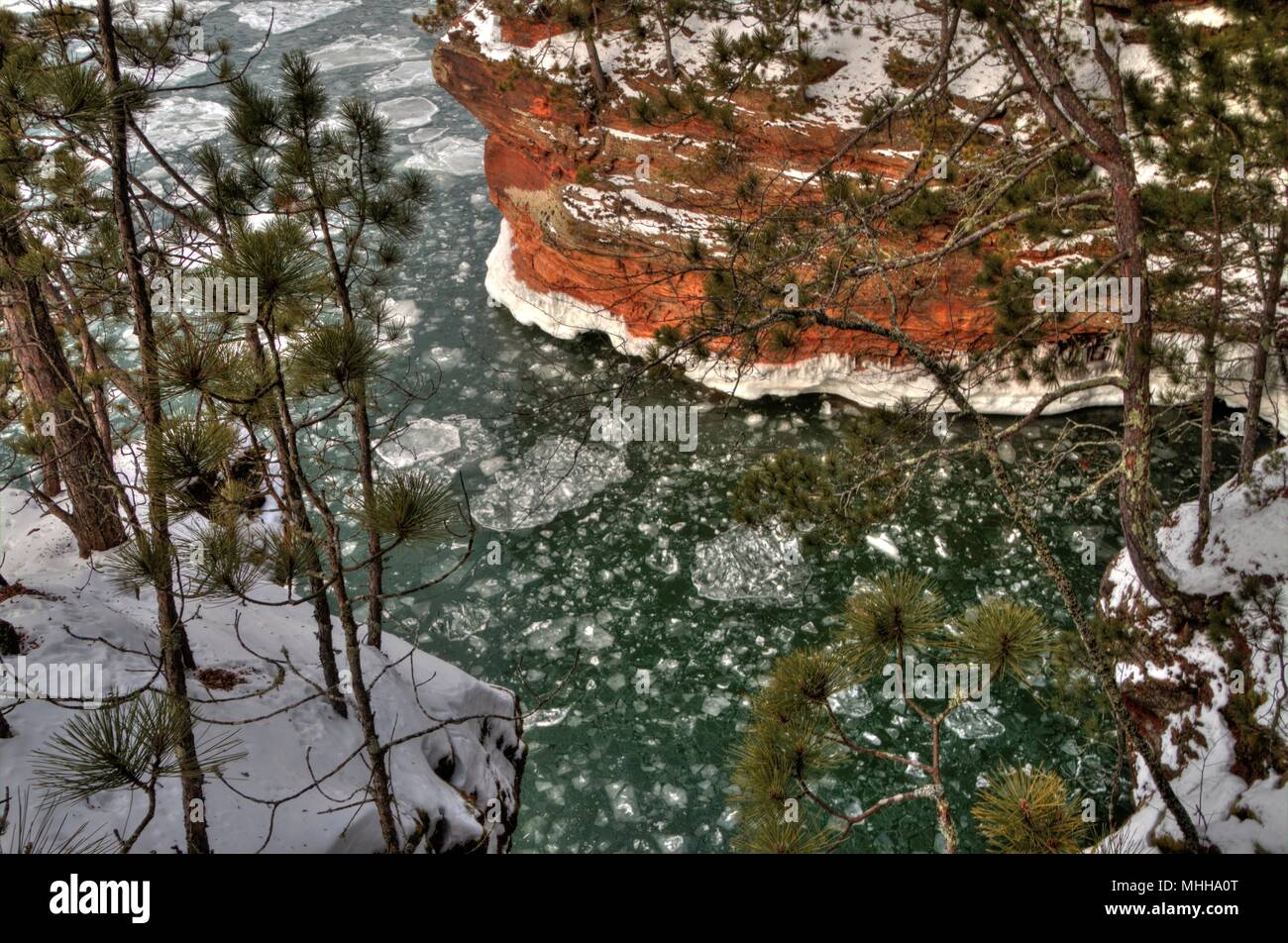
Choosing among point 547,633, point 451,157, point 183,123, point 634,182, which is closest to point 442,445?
point 547,633

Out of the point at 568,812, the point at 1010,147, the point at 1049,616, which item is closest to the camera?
the point at 1010,147

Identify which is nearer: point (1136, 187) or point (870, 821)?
point (1136, 187)

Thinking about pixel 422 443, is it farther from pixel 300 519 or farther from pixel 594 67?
pixel 300 519

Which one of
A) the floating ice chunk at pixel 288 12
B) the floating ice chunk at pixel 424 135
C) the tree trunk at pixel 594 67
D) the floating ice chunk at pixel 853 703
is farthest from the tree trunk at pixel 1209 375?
the floating ice chunk at pixel 288 12

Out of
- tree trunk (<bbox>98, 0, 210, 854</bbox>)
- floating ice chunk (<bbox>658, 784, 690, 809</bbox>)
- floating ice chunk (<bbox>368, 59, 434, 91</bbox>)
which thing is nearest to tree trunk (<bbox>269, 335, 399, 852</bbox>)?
tree trunk (<bbox>98, 0, 210, 854</bbox>)
